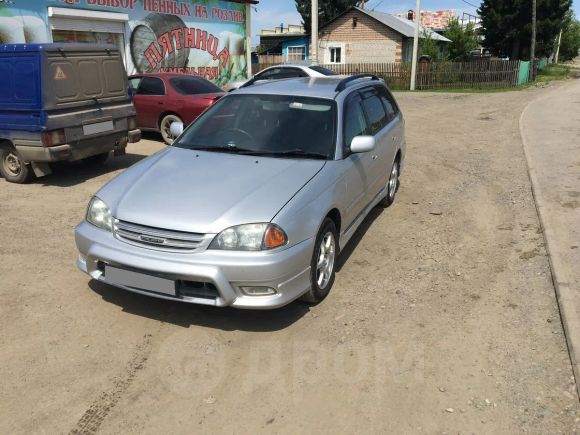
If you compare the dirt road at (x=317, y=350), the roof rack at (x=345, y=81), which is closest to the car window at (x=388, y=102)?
the roof rack at (x=345, y=81)

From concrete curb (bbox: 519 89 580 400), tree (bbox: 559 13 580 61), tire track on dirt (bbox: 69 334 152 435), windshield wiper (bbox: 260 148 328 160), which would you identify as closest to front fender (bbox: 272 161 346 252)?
windshield wiper (bbox: 260 148 328 160)

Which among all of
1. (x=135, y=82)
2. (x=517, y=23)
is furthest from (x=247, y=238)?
(x=517, y=23)

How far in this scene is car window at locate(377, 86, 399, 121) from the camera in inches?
256

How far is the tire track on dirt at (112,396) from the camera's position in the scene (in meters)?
2.85

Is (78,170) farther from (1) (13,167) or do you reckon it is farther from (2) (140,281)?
(2) (140,281)

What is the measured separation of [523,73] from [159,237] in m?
32.3

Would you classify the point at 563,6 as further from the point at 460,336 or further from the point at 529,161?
the point at 460,336

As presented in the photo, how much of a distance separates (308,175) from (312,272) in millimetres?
762

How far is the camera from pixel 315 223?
12.5 feet

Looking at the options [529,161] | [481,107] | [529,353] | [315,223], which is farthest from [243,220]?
[481,107]

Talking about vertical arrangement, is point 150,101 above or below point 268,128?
below

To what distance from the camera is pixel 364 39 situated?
3888 centimetres

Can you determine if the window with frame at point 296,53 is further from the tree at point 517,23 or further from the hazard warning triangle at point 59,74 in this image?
the hazard warning triangle at point 59,74

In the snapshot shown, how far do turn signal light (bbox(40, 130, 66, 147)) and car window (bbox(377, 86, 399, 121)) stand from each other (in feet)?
14.3
